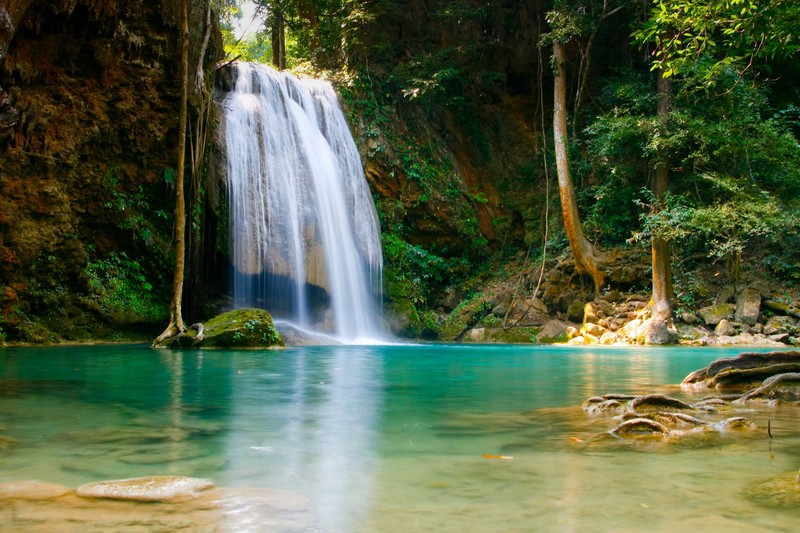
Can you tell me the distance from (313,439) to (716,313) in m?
14.3

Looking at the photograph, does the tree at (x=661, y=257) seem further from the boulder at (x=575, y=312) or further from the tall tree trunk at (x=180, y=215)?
the tall tree trunk at (x=180, y=215)

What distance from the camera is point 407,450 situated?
129 inches

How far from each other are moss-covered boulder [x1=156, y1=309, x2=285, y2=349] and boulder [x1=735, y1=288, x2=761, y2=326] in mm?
10636

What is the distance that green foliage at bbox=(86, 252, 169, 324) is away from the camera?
13.1 metres

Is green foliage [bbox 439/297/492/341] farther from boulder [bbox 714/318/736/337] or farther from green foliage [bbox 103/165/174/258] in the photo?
green foliage [bbox 103/165/174/258]

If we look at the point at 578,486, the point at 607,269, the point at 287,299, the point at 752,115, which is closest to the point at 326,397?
the point at 578,486

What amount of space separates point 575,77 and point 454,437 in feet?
67.8

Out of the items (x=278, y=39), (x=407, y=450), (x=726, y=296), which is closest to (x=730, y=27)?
(x=407, y=450)

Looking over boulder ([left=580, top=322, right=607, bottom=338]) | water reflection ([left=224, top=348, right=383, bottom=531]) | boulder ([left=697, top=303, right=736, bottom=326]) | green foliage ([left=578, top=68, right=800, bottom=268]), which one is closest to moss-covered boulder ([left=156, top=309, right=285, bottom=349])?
water reflection ([left=224, top=348, right=383, bottom=531])

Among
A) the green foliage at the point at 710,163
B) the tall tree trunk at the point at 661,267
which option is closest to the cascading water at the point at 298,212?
the tall tree trunk at the point at 661,267

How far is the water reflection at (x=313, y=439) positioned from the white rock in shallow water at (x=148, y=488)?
0.18 metres

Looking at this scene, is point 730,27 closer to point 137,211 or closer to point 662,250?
point 662,250

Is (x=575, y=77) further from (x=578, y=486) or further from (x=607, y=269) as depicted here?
(x=578, y=486)

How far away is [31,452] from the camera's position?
3.10 meters
